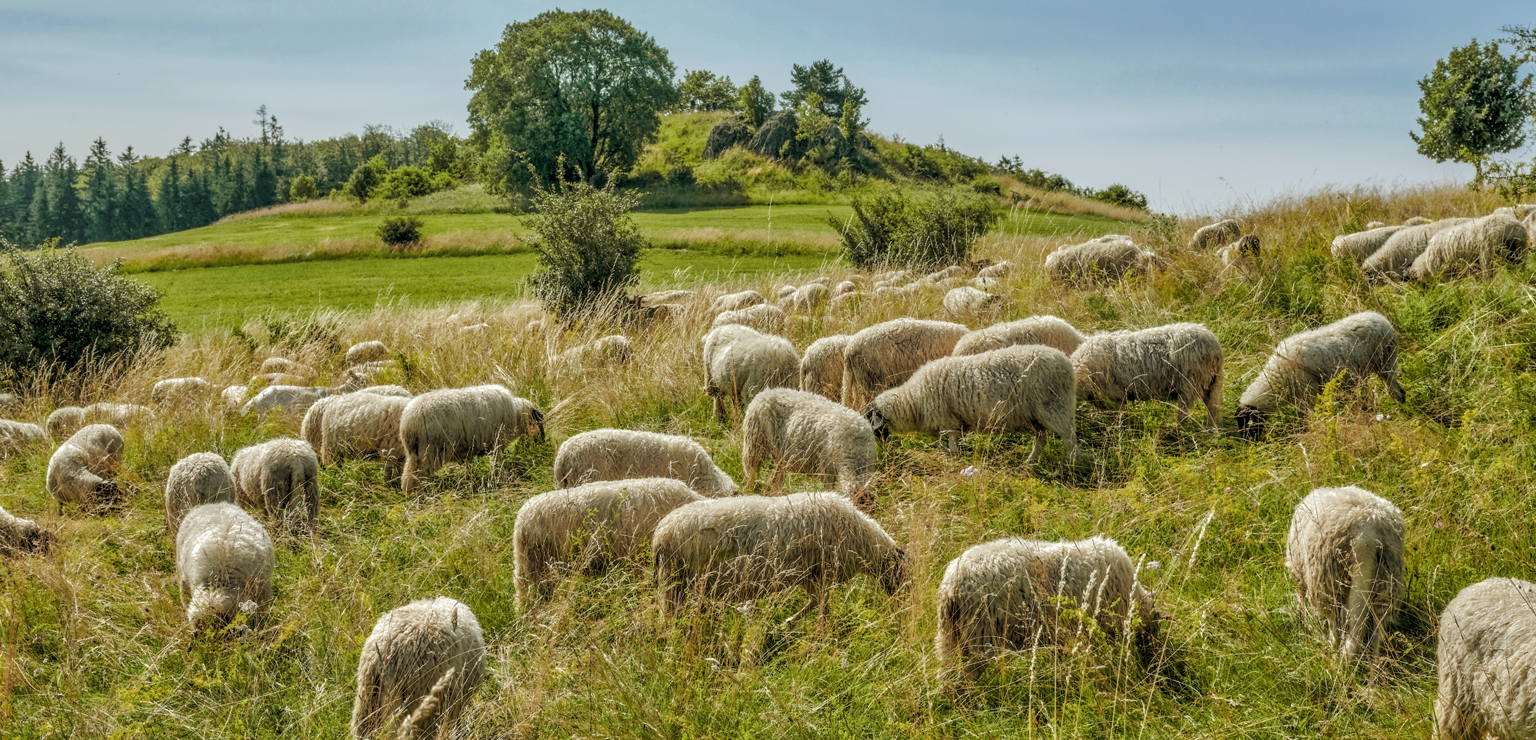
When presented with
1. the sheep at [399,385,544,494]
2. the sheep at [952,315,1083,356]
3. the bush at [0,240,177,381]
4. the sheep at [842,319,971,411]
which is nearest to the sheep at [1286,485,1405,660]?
the sheep at [952,315,1083,356]

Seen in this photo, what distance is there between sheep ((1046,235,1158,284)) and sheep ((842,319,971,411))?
4.49 metres

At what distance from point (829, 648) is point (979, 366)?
2.93 meters

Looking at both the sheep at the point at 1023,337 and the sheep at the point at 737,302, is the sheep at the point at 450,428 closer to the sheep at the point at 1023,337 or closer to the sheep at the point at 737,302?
the sheep at the point at 1023,337

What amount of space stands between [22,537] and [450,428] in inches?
110

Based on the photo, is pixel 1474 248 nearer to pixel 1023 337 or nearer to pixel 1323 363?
pixel 1323 363

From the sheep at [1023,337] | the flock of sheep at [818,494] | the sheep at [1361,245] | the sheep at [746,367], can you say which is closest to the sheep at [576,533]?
the flock of sheep at [818,494]

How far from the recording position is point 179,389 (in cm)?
910

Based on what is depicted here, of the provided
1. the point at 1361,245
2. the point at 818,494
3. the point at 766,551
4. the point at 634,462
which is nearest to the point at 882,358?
the point at 634,462

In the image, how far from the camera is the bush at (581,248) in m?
12.6

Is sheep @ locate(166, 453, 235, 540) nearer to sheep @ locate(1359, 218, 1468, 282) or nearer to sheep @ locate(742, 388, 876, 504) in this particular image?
sheep @ locate(742, 388, 876, 504)

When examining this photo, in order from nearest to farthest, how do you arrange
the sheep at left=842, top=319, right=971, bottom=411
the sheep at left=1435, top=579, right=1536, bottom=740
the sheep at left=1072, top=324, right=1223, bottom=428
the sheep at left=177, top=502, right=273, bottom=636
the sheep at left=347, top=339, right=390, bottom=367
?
the sheep at left=1435, top=579, right=1536, bottom=740
the sheep at left=177, top=502, right=273, bottom=636
the sheep at left=1072, top=324, right=1223, bottom=428
the sheep at left=842, top=319, right=971, bottom=411
the sheep at left=347, top=339, right=390, bottom=367

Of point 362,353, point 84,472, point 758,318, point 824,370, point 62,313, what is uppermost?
point 62,313

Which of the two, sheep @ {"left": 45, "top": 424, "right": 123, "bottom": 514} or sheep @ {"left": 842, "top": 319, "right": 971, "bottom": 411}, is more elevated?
sheep @ {"left": 842, "top": 319, "right": 971, "bottom": 411}

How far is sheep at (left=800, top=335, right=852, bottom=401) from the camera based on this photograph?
24.6 ft
